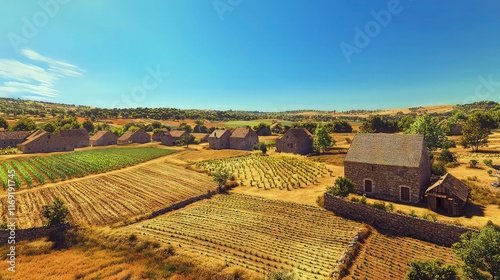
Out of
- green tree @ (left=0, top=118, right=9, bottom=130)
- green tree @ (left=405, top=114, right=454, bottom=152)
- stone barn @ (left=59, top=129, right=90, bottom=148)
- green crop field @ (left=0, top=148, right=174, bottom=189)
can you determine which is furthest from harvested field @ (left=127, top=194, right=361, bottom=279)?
green tree @ (left=0, top=118, right=9, bottom=130)

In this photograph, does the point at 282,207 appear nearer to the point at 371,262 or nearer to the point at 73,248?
the point at 371,262

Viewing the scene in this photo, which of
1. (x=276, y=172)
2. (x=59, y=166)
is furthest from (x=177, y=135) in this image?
(x=276, y=172)

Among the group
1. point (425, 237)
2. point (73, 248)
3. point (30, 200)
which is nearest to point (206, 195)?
point (73, 248)

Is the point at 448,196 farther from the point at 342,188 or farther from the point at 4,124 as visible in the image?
the point at 4,124

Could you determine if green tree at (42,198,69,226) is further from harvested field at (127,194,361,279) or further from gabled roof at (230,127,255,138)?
gabled roof at (230,127,255,138)

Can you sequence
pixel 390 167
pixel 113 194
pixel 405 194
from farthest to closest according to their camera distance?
1. pixel 113 194
2. pixel 390 167
3. pixel 405 194

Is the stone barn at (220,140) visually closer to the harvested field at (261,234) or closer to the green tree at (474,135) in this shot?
the harvested field at (261,234)

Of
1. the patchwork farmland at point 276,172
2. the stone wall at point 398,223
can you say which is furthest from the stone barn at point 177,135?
the stone wall at point 398,223
